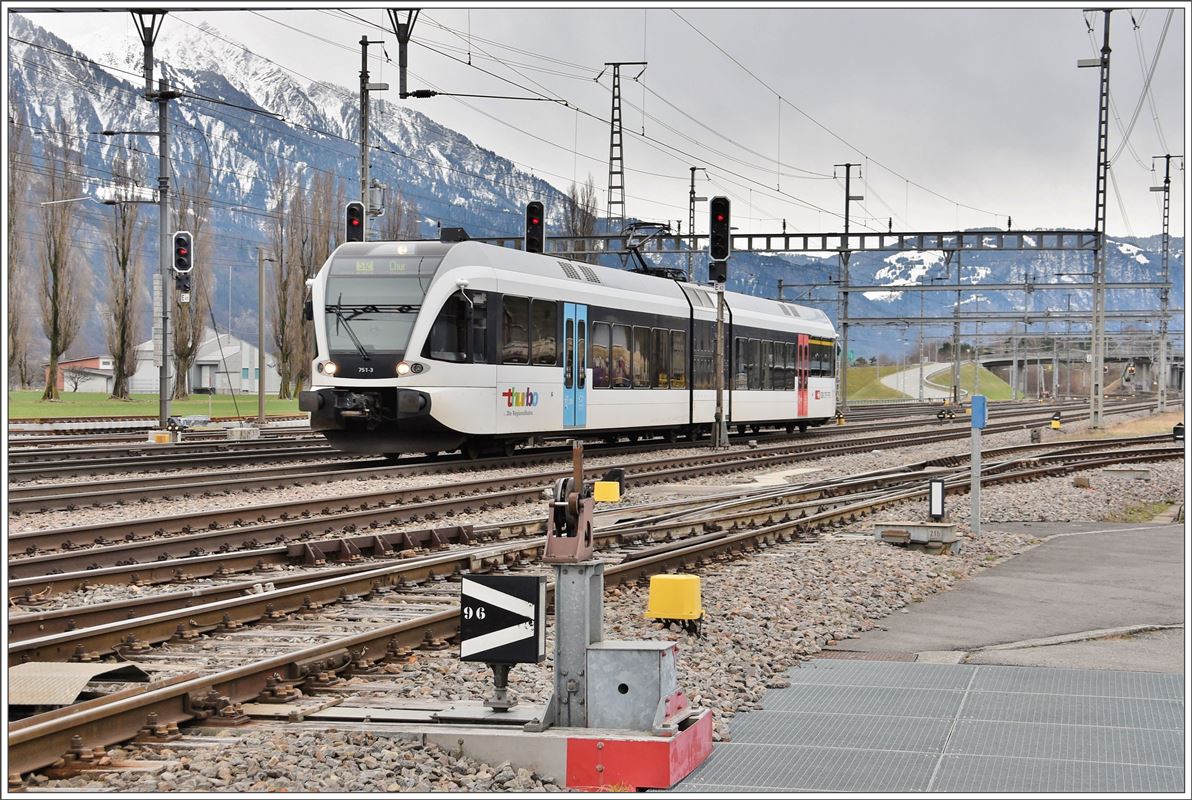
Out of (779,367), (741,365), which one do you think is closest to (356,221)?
(741,365)

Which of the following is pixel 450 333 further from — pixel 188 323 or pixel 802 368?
pixel 188 323

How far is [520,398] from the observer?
2506 cm

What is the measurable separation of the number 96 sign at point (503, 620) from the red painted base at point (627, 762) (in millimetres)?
621

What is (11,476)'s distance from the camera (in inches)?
831

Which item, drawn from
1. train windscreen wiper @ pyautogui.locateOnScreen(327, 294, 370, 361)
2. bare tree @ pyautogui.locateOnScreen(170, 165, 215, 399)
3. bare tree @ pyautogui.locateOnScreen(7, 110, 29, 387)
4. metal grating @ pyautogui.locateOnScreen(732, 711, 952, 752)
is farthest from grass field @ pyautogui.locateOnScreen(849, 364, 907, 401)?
metal grating @ pyautogui.locateOnScreen(732, 711, 952, 752)

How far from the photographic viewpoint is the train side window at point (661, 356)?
3048 centimetres

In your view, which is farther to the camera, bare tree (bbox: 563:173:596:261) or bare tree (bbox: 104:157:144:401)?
bare tree (bbox: 104:157:144:401)

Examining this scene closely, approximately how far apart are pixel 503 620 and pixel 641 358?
75.6 feet

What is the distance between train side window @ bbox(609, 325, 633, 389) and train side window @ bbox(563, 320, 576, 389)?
5.58 feet

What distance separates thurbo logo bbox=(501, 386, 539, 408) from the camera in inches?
970

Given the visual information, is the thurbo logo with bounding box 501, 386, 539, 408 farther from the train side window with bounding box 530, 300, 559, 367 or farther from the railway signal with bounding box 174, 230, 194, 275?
the railway signal with bounding box 174, 230, 194, 275

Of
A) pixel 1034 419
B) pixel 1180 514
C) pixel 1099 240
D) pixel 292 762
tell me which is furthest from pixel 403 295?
pixel 1034 419

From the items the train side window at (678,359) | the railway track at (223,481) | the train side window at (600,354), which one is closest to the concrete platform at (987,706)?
the railway track at (223,481)

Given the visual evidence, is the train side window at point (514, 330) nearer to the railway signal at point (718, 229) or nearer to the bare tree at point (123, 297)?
the railway signal at point (718, 229)
